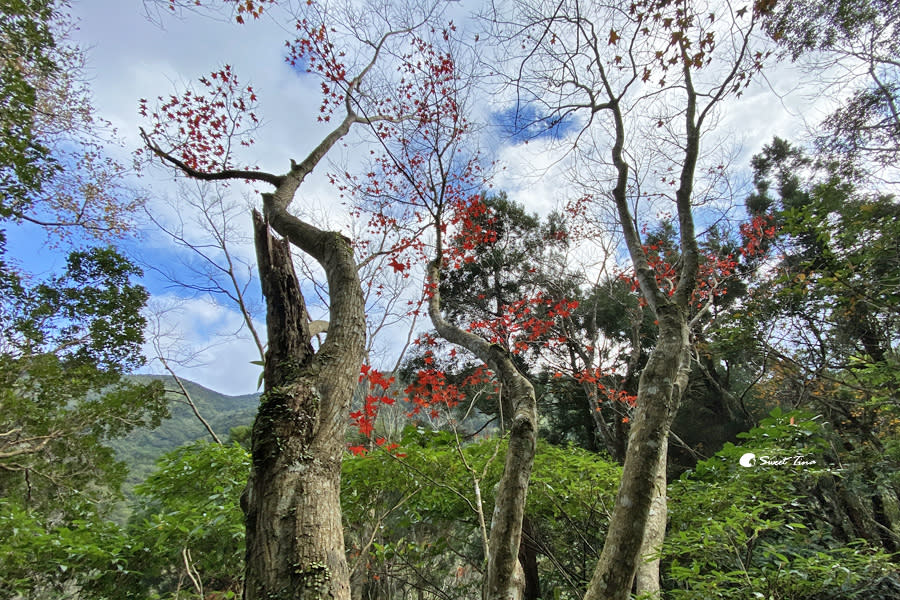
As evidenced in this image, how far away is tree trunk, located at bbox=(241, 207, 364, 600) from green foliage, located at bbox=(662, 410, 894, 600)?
1.90m

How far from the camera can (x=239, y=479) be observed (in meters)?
3.20

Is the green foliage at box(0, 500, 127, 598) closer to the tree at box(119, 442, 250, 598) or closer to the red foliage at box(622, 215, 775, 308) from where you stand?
the tree at box(119, 442, 250, 598)

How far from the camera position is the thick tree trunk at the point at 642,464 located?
1.64 metres

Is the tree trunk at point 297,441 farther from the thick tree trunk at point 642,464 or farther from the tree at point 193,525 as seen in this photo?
the tree at point 193,525

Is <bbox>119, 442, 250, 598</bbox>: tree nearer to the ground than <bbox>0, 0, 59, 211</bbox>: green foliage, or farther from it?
nearer to the ground

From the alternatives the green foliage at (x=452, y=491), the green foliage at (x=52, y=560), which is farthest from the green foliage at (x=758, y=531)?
the green foliage at (x=52, y=560)

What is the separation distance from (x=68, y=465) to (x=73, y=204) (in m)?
5.25

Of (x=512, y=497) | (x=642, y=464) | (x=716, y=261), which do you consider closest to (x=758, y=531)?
(x=642, y=464)

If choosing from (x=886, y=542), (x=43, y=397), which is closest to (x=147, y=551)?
(x=43, y=397)

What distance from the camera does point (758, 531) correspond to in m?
2.07

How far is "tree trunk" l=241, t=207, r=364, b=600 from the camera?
1.21 metres

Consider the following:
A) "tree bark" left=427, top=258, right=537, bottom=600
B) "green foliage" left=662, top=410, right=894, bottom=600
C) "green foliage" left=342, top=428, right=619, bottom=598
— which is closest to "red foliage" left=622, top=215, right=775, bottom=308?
"green foliage" left=662, top=410, right=894, bottom=600

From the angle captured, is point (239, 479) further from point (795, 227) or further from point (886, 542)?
point (886, 542)

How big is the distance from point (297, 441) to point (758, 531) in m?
2.58
